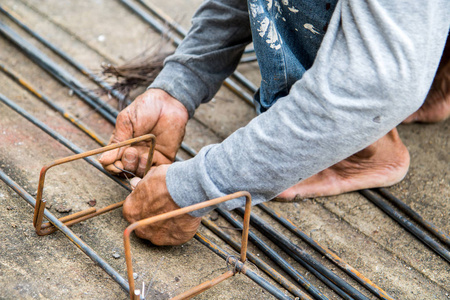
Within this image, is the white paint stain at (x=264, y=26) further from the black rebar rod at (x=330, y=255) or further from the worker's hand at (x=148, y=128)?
the black rebar rod at (x=330, y=255)

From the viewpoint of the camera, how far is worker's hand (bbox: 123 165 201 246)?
4.23 feet

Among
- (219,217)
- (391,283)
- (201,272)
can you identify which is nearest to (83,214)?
(201,272)

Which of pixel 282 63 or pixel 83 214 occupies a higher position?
pixel 282 63

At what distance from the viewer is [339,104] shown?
104cm

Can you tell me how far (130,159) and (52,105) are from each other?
24.1 inches

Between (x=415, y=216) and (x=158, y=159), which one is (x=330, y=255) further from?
(x=158, y=159)

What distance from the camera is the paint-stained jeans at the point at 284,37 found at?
1.30 metres

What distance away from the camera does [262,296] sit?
1.32 meters

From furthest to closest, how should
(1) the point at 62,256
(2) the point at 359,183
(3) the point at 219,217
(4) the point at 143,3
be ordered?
(4) the point at 143,3
(2) the point at 359,183
(3) the point at 219,217
(1) the point at 62,256

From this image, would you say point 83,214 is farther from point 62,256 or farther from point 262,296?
point 262,296

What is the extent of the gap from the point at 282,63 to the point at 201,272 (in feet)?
2.09

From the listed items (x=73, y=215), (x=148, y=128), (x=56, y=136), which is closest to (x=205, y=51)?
(x=148, y=128)

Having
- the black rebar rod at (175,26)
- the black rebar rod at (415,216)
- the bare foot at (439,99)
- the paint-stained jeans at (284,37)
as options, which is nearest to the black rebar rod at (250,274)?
the paint-stained jeans at (284,37)

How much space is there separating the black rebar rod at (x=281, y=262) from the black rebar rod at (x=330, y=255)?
0.41 ft
